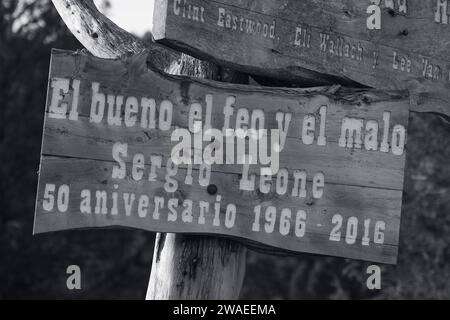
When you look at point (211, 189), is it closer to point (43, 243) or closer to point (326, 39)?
point (326, 39)

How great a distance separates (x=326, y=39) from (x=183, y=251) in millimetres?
864

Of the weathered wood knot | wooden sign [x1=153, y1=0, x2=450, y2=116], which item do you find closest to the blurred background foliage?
wooden sign [x1=153, y1=0, x2=450, y2=116]

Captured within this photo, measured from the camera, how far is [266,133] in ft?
9.56

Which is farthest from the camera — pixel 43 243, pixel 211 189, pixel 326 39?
pixel 43 243

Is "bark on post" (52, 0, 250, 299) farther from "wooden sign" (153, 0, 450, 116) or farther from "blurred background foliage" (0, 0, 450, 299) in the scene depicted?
"blurred background foliage" (0, 0, 450, 299)

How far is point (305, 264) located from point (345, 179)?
33.3 ft

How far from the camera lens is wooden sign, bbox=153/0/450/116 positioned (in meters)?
2.87

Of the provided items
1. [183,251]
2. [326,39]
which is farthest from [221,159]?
[326,39]

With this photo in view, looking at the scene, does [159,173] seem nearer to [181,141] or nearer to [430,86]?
[181,141]

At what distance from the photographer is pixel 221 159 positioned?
2.86 metres

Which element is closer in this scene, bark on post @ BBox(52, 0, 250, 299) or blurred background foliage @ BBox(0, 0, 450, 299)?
bark on post @ BBox(52, 0, 250, 299)

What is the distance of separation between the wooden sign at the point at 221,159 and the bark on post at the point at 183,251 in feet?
0.52

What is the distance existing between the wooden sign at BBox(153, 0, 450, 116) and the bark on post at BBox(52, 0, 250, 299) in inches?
6.4
